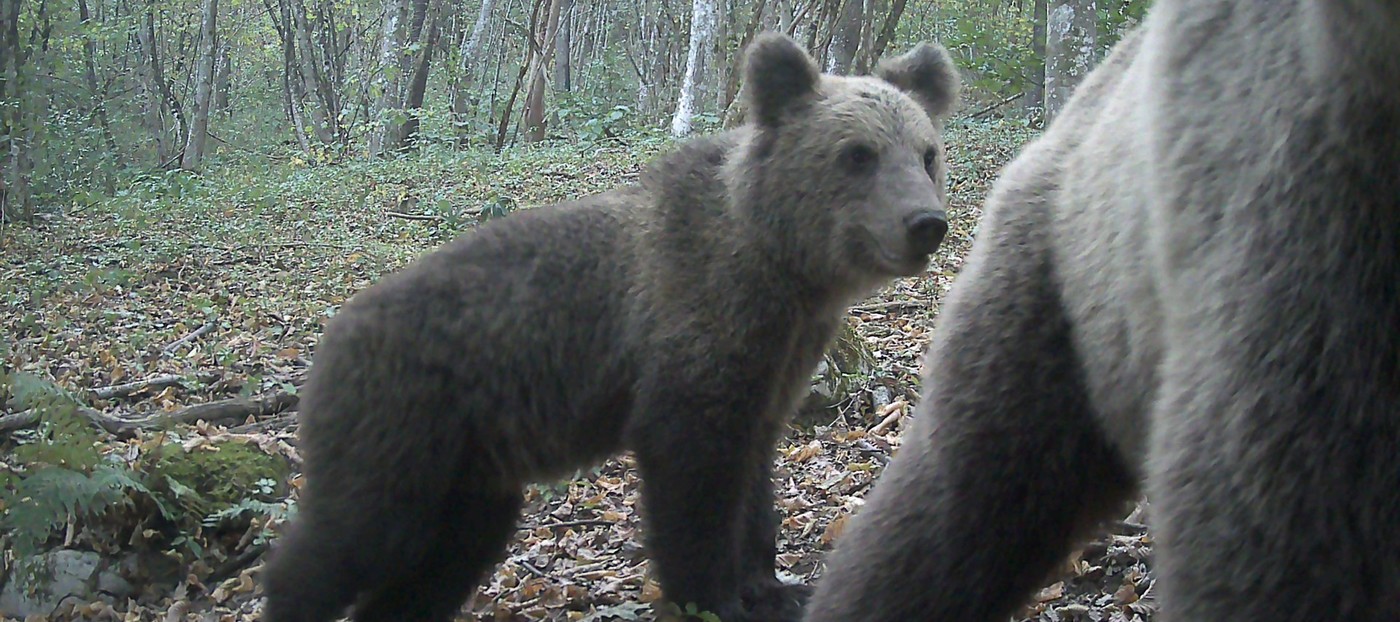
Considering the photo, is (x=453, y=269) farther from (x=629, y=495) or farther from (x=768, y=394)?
(x=629, y=495)

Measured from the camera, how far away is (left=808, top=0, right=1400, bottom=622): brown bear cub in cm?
180

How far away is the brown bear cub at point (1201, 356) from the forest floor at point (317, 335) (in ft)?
6.10

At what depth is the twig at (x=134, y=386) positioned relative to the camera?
7215 mm

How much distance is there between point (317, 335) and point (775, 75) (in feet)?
15.8

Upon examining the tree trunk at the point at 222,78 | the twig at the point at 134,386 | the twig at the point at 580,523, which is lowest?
the tree trunk at the point at 222,78

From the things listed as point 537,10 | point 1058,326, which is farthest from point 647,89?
point 1058,326

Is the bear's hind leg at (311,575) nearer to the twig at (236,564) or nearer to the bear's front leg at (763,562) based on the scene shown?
the twig at (236,564)

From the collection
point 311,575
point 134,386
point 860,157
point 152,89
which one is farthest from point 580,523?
point 152,89

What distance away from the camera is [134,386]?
735cm

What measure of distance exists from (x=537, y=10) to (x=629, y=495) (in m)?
15.2

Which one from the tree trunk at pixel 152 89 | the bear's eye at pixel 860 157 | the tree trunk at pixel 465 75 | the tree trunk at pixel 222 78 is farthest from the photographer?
the tree trunk at pixel 222 78

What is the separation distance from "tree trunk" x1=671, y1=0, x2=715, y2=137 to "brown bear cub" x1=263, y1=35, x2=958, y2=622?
13.1 meters

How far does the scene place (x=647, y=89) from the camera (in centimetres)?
2894

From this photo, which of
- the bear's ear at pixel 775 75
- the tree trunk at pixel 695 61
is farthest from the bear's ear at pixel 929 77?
the tree trunk at pixel 695 61
